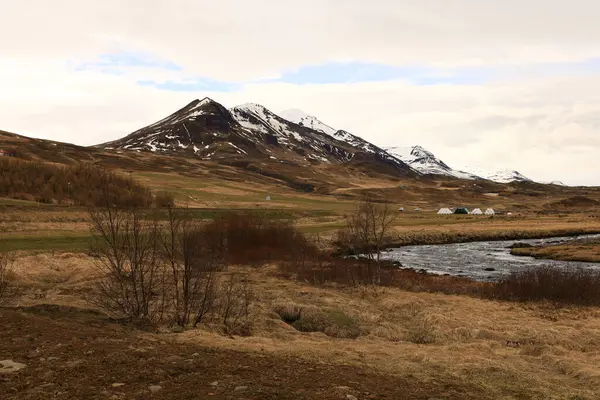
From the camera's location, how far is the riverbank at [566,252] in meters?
54.8

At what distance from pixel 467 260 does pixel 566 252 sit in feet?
46.5

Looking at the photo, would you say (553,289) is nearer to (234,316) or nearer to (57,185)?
(234,316)

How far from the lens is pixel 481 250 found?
2660 inches

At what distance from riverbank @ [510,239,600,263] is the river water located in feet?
5.23

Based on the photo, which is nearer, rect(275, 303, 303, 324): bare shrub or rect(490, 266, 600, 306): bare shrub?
rect(275, 303, 303, 324): bare shrub

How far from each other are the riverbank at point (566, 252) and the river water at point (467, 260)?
1595 millimetres

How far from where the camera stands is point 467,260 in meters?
56.7

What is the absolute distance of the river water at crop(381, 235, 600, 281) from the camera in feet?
158

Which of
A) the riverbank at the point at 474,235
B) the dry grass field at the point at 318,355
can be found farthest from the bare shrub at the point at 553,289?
the riverbank at the point at 474,235

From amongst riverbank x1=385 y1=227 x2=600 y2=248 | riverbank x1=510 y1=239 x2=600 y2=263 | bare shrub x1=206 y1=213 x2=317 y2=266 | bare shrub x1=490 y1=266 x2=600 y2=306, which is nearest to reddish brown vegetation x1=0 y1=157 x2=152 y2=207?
bare shrub x1=206 y1=213 x2=317 y2=266

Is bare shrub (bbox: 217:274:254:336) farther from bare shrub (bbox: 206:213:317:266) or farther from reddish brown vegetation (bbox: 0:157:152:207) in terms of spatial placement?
reddish brown vegetation (bbox: 0:157:152:207)

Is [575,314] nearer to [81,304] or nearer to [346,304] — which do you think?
[346,304]

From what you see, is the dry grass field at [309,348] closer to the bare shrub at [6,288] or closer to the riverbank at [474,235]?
the bare shrub at [6,288]

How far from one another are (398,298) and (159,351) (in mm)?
18666
